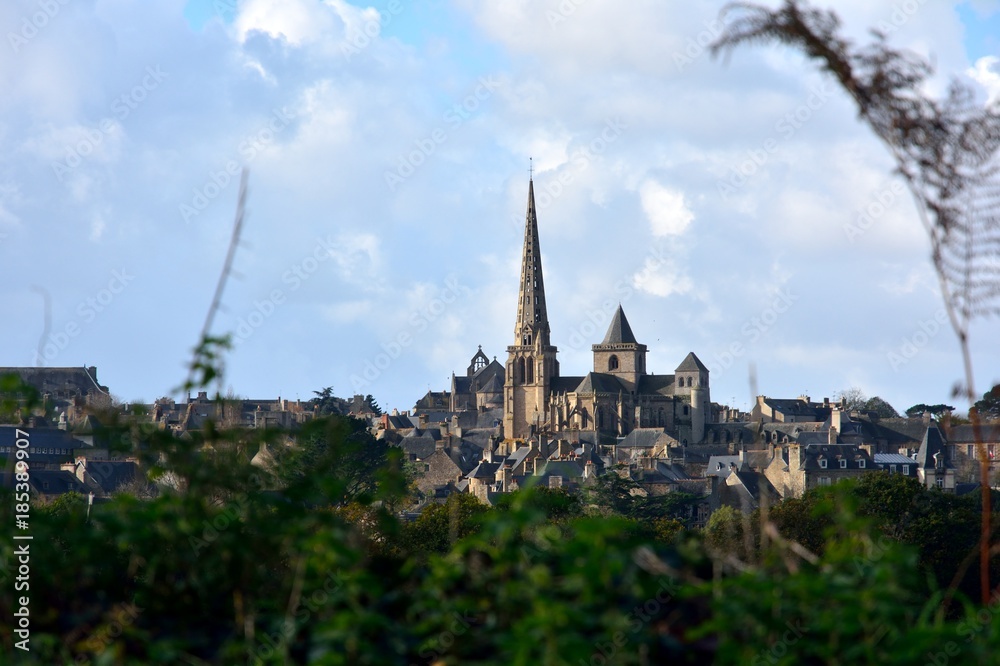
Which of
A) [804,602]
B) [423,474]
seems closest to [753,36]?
[804,602]

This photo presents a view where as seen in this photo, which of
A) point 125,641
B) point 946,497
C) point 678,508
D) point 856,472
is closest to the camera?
point 125,641

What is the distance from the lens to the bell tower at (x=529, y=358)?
521 feet

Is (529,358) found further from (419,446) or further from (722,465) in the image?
(722,465)

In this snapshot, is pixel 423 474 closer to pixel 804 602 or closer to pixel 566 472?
pixel 566 472

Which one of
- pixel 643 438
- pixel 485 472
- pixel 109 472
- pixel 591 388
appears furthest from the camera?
pixel 591 388

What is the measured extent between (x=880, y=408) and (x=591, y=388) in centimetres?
4897

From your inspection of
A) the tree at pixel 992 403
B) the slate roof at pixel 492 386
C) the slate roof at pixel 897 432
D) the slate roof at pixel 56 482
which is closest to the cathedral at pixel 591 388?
the slate roof at pixel 897 432

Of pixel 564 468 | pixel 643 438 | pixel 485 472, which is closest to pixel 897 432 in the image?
pixel 643 438

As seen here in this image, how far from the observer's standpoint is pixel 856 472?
330 feet

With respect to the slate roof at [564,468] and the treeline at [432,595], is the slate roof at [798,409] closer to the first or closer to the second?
the slate roof at [564,468]

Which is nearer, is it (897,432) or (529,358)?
(897,432)

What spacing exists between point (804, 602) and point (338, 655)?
1752mm

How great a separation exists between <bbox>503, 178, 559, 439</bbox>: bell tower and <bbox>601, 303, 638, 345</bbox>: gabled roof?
6.84 meters

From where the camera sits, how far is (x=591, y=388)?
15038cm
